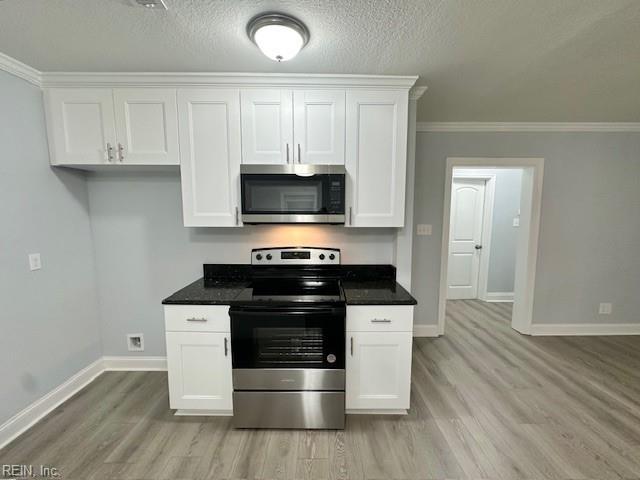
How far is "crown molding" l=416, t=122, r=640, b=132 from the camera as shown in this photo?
301 centimetres

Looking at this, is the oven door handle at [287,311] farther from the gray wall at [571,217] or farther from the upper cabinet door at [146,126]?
the gray wall at [571,217]

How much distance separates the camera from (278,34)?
139cm

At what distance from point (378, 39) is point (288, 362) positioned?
2.05 meters

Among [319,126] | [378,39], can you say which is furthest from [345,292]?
[378,39]

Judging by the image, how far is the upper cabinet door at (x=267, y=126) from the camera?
1.99 meters

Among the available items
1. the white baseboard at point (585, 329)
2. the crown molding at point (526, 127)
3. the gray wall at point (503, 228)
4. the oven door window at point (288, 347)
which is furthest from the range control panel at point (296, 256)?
the gray wall at point (503, 228)

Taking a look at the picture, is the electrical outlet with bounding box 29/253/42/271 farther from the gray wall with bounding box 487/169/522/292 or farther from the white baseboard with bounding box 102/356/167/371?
the gray wall with bounding box 487/169/522/292

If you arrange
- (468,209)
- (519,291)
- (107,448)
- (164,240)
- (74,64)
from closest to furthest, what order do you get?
(107,448) < (74,64) < (164,240) < (519,291) < (468,209)

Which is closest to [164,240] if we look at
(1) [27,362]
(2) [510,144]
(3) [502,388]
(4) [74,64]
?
(1) [27,362]

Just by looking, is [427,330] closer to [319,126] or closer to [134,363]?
[319,126]

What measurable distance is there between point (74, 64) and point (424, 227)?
3.33 meters

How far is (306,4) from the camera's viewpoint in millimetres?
1282

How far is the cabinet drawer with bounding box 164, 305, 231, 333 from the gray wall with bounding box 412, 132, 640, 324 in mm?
2222

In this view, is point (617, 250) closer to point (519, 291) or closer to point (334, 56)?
point (519, 291)
